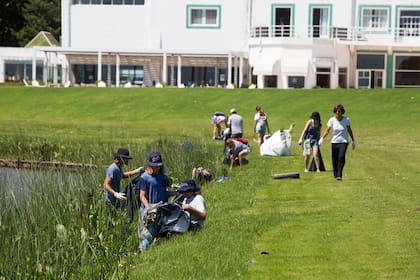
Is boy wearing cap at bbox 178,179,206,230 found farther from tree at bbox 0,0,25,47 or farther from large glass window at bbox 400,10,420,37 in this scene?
tree at bbox 0,0,25,47

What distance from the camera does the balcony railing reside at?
59500 millimetres

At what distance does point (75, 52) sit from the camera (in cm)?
6178

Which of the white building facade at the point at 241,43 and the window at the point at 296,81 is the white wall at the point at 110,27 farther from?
the window at the point at 296,81

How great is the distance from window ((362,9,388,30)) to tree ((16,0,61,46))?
39805 mm

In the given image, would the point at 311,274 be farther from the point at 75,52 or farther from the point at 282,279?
the point at 75,52

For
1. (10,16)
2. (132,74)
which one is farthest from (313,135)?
(10,16)

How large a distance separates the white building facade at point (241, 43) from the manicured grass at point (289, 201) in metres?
10.9

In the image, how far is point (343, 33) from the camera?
196ft

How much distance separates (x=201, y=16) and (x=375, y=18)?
10700mm

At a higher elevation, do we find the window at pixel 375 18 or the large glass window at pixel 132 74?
the window at pixel 375 18

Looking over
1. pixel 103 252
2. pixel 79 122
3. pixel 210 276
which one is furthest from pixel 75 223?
pixel 79 122

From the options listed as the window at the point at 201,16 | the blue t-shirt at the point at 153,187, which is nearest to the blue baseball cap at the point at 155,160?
the blue t-shirt at the point at 153,187

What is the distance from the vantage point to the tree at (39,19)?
305 feet

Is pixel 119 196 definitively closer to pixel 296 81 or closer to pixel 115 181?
pixel 115 181
